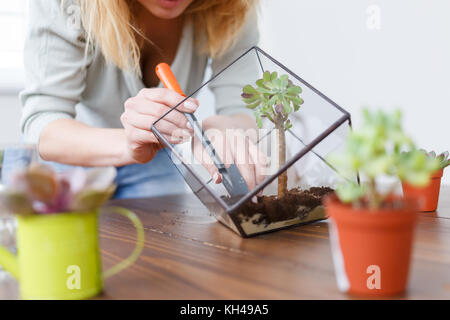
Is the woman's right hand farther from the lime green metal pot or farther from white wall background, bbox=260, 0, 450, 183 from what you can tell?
white wall background, bbox=260, 0, 450, 183

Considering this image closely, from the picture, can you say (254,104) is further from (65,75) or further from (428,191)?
(65,75)

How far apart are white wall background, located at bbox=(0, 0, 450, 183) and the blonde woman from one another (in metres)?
0.79

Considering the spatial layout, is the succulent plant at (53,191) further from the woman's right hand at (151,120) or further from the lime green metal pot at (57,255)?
the woman's right hand at (151,120)

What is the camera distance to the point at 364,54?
2.26 m

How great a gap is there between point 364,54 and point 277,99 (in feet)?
5.75

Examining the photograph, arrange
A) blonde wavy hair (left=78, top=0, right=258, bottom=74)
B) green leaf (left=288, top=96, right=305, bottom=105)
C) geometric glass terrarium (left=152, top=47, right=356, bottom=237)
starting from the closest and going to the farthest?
geometric glass terrarium (left=152, top=47, right=356, bottom=237), green leaf (left=288, top=96, right=305, bottom=105), blonde wavy hair (left=78, top=0, right=258, bottom=74)

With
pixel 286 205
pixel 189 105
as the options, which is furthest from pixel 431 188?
pixel 189 105

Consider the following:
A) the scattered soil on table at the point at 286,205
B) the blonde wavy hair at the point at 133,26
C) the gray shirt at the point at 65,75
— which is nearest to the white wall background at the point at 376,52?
the blonde wavy hair at the point at 133,26

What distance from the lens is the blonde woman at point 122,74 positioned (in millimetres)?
909

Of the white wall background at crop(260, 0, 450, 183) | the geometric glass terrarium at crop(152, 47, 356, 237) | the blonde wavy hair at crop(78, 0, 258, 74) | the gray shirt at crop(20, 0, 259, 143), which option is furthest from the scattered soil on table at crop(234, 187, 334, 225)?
the white wall background at crop(260, 0, 450, 183)

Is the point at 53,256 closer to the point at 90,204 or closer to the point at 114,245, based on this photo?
the point at 90,204

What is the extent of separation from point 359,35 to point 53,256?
217 centimetres

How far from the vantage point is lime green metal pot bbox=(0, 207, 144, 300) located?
391 mm

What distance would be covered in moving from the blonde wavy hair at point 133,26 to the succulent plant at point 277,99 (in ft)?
1.69
